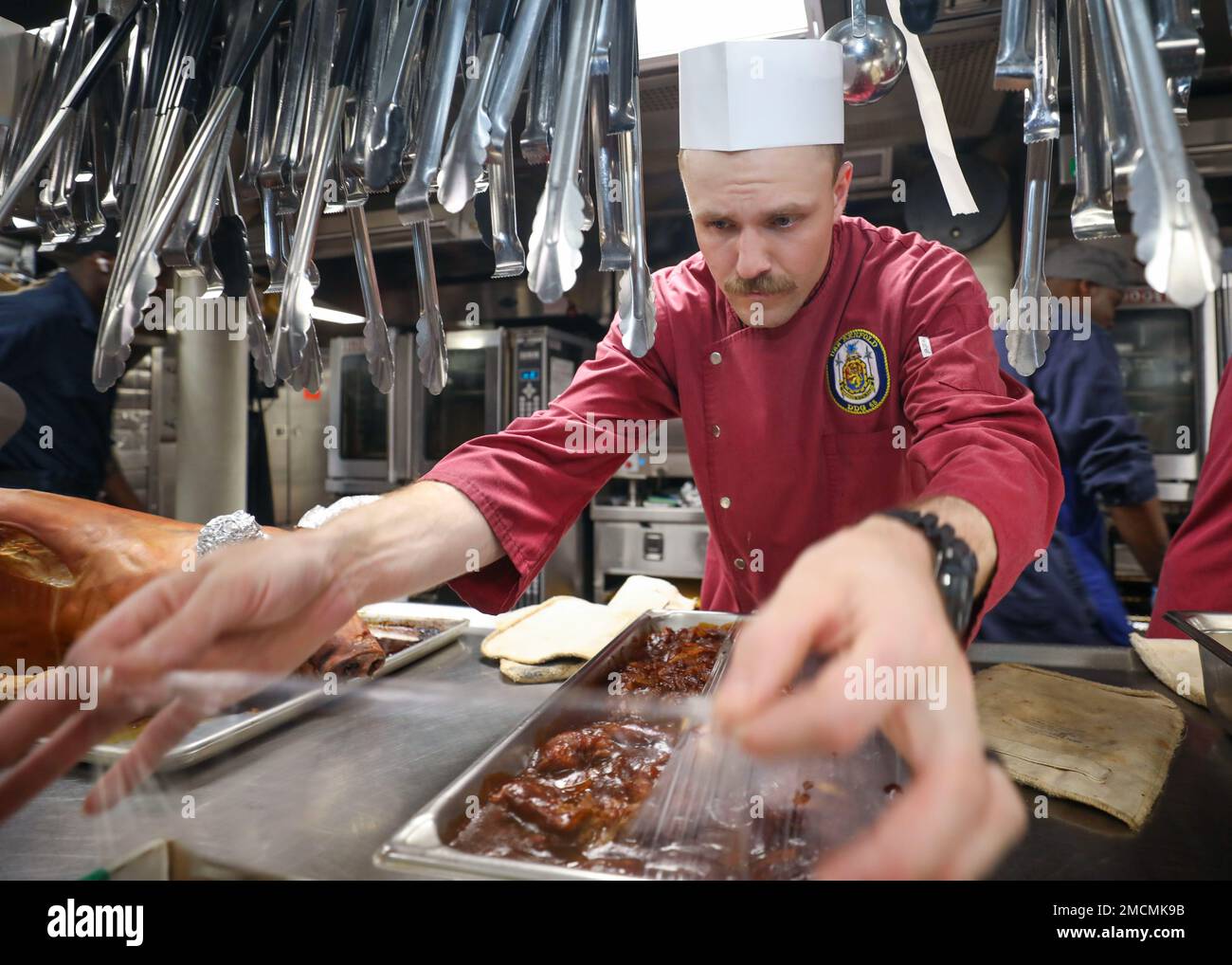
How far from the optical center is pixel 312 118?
87 cm

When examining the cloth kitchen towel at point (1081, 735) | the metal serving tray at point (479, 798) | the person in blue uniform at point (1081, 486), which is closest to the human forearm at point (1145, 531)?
the person in blue uniform at point (1081, 486)

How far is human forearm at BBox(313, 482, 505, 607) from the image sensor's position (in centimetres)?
76

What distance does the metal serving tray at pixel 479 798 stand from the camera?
0.51 meters

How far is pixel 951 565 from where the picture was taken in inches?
17.5

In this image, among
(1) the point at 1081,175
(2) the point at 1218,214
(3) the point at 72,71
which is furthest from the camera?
(2) the point at 1218,214

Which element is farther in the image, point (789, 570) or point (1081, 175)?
point (1081, 175)

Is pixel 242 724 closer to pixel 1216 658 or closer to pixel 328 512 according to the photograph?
pixel 328 512

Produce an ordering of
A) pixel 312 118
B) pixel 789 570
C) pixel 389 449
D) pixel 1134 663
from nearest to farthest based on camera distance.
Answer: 1. pixel 789 570
2. pixel 312 118
3. pixel 1134 663
4. pixel 389 449

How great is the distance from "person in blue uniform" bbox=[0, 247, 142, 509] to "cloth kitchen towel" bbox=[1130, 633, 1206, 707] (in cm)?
158

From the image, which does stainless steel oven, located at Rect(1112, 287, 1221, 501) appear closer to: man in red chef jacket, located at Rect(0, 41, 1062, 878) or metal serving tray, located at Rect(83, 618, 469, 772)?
man in red chef jacket, located at Rect(0, 41, 1062, 878)

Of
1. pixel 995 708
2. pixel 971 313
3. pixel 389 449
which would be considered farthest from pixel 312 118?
pixel 389 449
